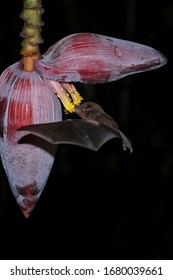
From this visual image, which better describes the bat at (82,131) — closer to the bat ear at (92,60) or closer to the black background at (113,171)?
the bat ear at (92,60)

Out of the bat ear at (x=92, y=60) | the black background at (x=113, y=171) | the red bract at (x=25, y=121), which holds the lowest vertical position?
the black background at (x=113, y=171)

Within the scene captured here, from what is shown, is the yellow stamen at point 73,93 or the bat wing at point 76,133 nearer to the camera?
the bat wing at point 76,133

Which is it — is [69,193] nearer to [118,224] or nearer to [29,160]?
[118,224]

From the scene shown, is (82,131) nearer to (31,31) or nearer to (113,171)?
(31,31)

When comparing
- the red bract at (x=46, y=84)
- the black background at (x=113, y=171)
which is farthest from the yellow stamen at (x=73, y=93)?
the black background at (x=113, y=171)

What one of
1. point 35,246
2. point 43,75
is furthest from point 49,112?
point 35,246

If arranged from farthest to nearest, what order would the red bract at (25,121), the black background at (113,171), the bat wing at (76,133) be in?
the black background at (113,171) < the red bract at (25,121) < the bat wing at (76,133)

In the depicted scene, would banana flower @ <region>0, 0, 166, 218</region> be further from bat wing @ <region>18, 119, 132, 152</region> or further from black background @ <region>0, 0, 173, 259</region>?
black background @ <region>0, 0, 173, 259</region>

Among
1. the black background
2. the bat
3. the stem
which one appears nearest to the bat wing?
the bat
